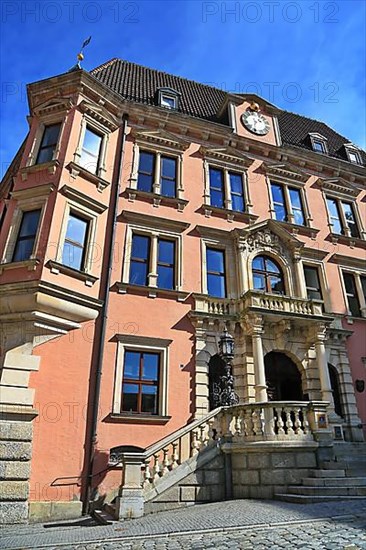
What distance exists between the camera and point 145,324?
43.5ft

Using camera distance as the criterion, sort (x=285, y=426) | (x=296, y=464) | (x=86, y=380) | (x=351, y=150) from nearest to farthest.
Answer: (x=296, y=464) → (x=285, y=426) → (x=86, y=380) → (x=351, y=150)

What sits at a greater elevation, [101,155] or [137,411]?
[101,155]

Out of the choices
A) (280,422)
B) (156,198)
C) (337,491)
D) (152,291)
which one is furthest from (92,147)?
(337,491)

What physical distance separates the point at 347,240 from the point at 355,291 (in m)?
2.58

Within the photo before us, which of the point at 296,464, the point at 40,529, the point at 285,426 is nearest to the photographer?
the point at 40,529

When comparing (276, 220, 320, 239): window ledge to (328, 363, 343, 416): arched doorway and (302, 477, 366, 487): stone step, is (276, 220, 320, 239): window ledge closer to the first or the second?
(328, 363, 343, 416): arched doorway

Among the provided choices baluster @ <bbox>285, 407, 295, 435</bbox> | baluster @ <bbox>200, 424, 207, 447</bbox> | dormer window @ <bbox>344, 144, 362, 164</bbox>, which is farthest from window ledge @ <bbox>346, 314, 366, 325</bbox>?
dormer window @ <bbox>344, 144, 362, 164</bbox>

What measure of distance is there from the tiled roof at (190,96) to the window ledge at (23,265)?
32.6 ft

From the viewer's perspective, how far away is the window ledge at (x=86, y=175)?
13492 mm

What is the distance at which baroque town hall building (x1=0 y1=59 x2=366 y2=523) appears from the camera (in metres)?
10.2

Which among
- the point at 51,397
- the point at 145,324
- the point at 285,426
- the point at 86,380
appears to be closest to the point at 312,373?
the point at 285,426

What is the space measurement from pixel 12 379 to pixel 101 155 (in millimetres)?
8893

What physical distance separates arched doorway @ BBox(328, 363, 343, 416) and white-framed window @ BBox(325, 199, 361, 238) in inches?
269

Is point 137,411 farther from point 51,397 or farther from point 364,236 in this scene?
point 364,236
